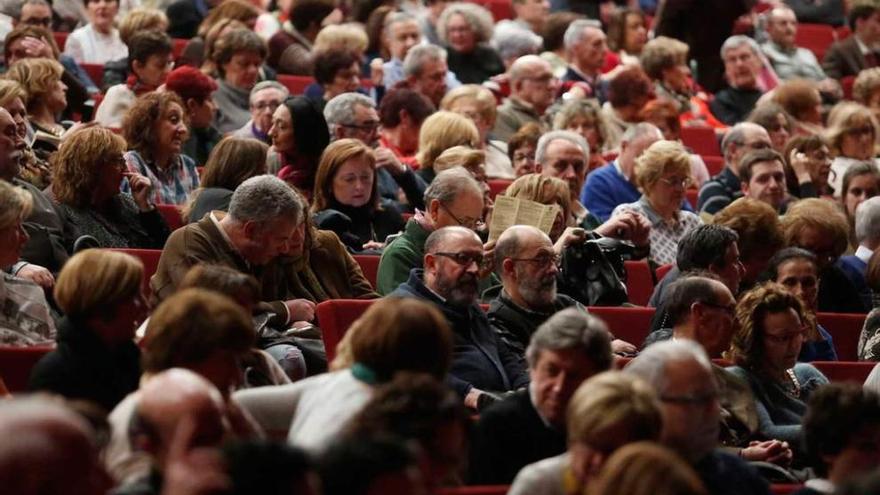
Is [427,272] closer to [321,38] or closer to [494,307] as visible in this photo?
[494,307]

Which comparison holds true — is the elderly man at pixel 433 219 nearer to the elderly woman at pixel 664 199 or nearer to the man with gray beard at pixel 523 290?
the man with gray beard at pixel 523 290

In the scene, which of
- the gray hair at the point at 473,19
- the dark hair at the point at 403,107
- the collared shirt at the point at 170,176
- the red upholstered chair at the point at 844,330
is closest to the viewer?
the red upholstered chair at the point at 844,330

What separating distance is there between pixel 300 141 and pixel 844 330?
6.65 feet

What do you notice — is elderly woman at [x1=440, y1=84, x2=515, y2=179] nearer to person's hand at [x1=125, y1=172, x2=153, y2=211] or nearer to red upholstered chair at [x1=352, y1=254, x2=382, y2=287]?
red upholstered chair at [x1=352, y1=254, x2=382, y2=287]

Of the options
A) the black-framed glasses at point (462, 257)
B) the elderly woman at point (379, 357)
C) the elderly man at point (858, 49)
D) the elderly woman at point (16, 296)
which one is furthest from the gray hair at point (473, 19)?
the elderly woman at point (379, 357)

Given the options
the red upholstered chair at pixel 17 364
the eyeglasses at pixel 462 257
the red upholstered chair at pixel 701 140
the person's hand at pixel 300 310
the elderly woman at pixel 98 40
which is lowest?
the red upholstered chair at pixel 701 140

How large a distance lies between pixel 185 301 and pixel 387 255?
6.86 feet

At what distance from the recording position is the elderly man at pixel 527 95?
9344 millimetres

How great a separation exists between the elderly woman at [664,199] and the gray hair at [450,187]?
1.11 m

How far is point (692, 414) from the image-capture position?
4328 millimetres

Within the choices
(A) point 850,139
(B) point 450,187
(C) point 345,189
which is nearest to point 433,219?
(B) point 450,187

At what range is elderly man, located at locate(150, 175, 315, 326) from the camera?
558 centimetres

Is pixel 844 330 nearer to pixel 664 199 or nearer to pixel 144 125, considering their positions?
pixel 664 199

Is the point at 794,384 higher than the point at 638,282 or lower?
higher
